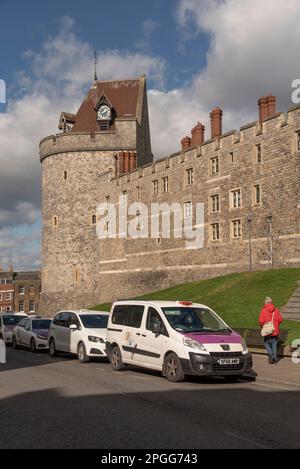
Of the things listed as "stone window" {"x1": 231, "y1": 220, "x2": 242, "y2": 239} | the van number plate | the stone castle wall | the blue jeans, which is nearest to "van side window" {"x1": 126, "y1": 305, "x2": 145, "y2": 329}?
the van number plate

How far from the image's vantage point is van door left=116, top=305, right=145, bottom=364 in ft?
50.9

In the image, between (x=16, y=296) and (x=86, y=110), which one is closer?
(x=86, y=110)

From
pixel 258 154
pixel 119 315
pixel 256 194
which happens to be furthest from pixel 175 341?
pixel 258 154

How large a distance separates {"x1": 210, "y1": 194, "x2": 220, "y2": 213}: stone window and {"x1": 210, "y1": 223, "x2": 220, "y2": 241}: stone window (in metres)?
0.99

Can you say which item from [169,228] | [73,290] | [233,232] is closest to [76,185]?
[73,290]

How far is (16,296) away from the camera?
100m

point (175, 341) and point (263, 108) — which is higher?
point (263, 108)

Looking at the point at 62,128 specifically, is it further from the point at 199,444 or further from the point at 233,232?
the point at 199,444

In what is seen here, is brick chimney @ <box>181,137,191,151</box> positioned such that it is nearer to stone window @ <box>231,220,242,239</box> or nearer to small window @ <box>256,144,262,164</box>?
stone window @ <box>231,220,242,239</box>

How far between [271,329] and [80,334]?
6167mm

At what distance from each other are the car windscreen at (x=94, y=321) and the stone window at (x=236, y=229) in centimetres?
2058

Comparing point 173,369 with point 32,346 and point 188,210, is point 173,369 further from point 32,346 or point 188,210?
point 188,210

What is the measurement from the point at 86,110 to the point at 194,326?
167ft

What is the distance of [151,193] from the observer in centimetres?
4944
